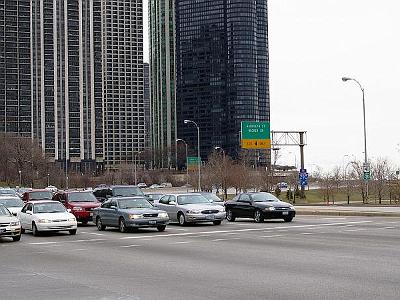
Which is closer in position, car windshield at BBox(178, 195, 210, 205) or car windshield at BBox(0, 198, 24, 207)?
car windshield at BBox(178, 195, 210, 205)

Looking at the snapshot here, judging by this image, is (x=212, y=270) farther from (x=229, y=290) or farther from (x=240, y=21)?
(x=240, y=21)

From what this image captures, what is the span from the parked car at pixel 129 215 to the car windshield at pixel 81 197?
17.3 feet

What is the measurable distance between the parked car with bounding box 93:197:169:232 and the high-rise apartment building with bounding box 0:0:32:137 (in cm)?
14386

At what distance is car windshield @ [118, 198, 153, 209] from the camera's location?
97.2ft

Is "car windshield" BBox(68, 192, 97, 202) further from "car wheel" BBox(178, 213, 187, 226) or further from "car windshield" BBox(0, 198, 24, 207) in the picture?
"car wheel" BBox(178, 213, 187, 226)

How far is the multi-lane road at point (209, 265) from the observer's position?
11977 mm

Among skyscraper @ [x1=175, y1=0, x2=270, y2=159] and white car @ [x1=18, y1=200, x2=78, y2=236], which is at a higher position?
skyscraper @ [x1=175, y1=0, x2=270, y2=159]

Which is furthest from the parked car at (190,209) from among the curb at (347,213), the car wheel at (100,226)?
the curb at (347,213)

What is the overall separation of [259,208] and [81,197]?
9.78 meters

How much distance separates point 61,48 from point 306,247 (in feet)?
517

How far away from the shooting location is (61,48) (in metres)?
170

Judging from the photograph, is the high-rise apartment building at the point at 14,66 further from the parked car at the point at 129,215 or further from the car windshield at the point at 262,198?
the parked car at the point at 129,215

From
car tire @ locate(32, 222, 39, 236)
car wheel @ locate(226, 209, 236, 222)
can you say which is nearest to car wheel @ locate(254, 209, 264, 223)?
car wheel @ locate(226, 209, 236, 222)

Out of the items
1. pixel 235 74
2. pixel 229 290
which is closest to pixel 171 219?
pixel 229 290
